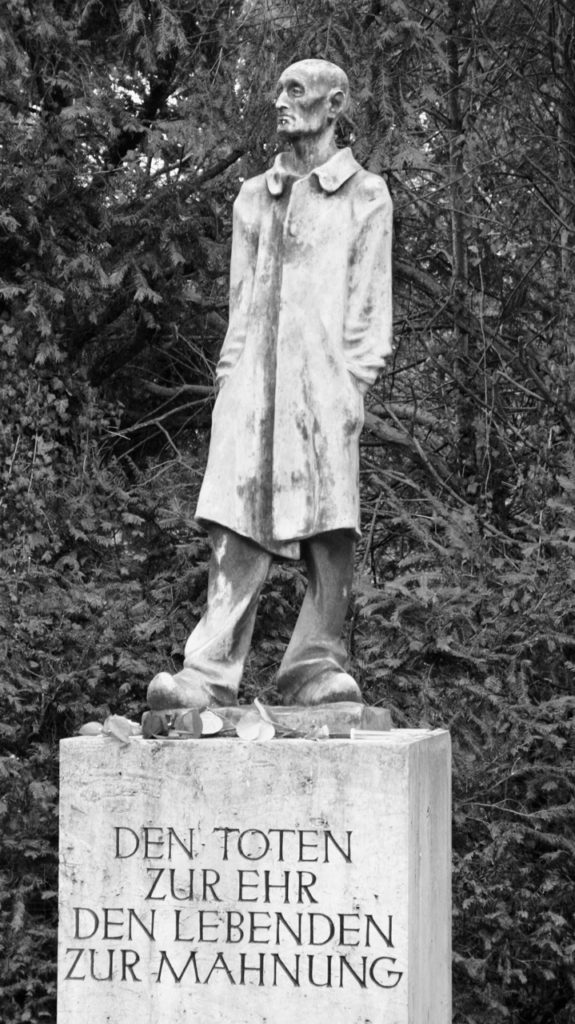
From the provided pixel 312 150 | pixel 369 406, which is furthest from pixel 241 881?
pixel 369 406

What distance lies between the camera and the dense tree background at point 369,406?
9102mm

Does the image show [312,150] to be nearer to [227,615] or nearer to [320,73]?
[320,73]

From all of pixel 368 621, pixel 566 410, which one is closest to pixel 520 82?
pixel 566 410

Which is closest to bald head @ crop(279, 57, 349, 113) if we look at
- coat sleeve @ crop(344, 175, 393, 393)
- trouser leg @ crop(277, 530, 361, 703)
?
coat sleeve @ crop(344, 175, 393, 393)

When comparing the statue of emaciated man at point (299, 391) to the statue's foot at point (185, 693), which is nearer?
the statue's foot at point (185, 693)

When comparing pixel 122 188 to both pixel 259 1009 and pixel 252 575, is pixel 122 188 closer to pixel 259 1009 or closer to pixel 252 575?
pixel 252 575

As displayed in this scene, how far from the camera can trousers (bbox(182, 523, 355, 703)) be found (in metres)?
5.93

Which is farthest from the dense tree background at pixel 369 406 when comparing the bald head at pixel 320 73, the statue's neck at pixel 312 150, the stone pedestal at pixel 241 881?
the bald head at pixel 320 73

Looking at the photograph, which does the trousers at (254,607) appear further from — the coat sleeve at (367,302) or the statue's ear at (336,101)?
the statue's ear at (336,101)

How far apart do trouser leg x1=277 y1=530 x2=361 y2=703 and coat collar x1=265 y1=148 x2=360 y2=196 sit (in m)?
Answer: 1.04

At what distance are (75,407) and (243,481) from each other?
517 centimetres

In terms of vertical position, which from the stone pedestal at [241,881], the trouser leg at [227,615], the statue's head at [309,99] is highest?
the statue's head at [309,99]

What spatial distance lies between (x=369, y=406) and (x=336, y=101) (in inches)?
232

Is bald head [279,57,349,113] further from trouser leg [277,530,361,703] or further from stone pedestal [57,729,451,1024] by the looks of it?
stone pedestal [57,729,451,1024]
